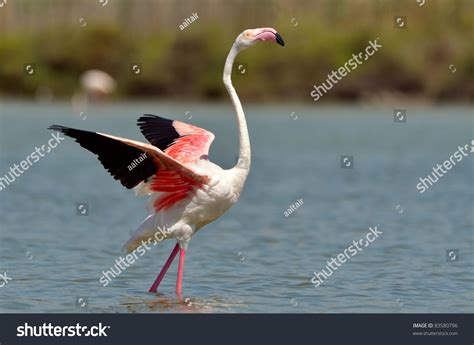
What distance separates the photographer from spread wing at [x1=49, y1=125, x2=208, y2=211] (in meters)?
10.5

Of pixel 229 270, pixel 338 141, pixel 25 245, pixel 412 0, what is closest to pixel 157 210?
pixel 229 270

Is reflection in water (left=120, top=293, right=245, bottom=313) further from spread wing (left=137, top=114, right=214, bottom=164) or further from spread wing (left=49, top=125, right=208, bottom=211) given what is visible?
spread wing (left=137, top=114, right=214, bottom=164)

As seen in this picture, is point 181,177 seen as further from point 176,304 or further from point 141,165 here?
point 176,304

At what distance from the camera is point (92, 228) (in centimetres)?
1686

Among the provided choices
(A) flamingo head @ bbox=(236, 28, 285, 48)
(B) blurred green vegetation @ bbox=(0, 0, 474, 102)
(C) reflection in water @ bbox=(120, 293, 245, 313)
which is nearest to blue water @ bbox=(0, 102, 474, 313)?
(C) reflection in water @ bbox=(120, 293, 245, 313)

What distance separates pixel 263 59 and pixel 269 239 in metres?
57.4

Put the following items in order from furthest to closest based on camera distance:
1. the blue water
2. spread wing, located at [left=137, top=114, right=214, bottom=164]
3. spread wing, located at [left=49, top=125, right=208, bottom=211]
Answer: spread wing, located at [left=137, top=114, right=214, bottom=164] < the blue water < spread wing, located at [left=49, top=125, right=208, bottom=211]

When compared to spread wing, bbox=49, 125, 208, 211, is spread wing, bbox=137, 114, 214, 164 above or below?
above

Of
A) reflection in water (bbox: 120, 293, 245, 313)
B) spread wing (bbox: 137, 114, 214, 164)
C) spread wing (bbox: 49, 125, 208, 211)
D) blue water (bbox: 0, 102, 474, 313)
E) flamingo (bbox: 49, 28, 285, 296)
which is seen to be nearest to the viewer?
spread wing (bbox: 49, 125, 208, 211)

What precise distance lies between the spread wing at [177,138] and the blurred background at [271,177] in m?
1.54

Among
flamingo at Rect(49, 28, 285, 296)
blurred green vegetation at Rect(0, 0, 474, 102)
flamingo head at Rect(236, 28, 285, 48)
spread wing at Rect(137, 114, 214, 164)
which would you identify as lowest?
flamingo at Rect(49, 28, 285, 296)

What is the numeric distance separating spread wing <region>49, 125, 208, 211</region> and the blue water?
122 cm
